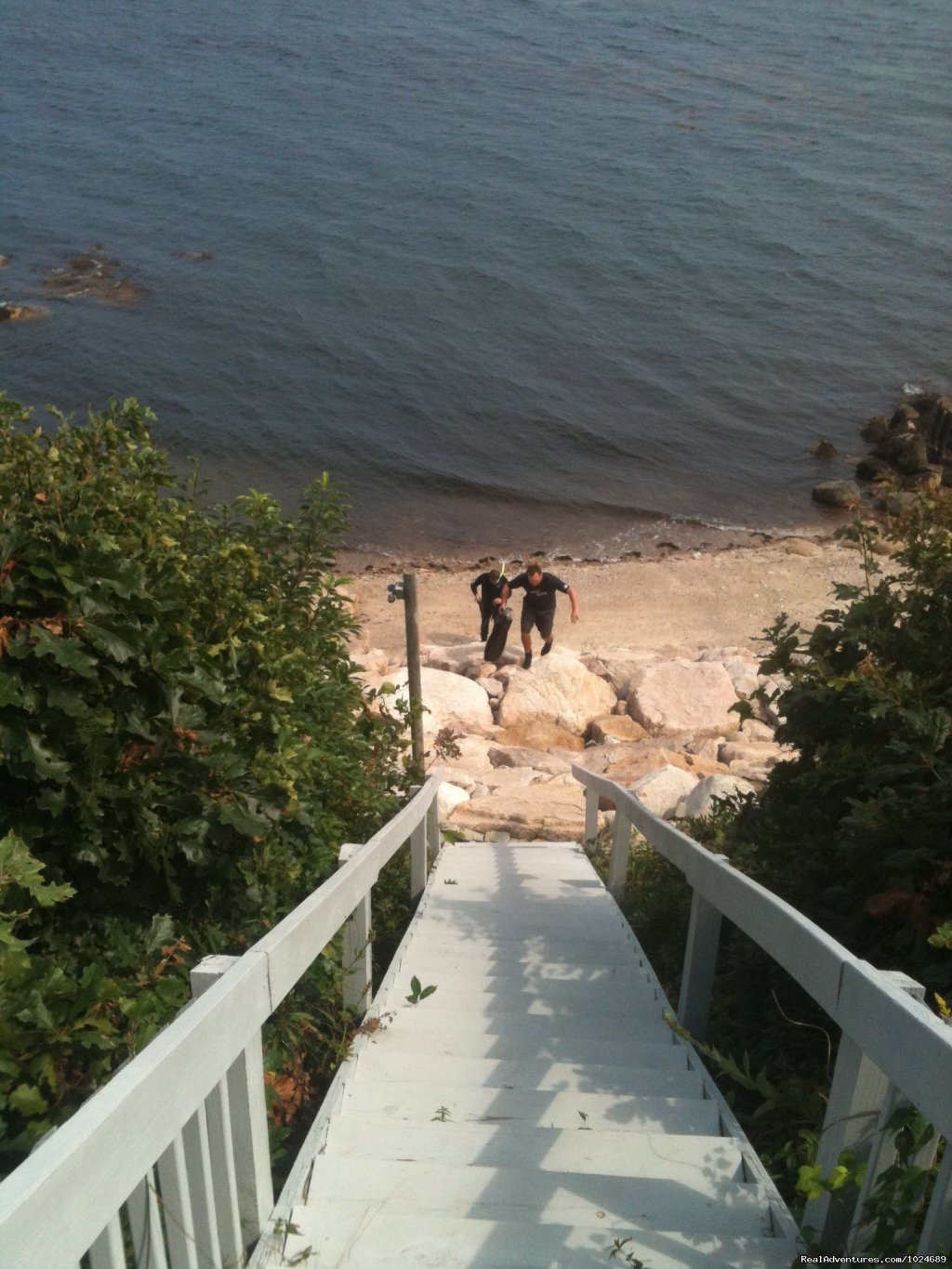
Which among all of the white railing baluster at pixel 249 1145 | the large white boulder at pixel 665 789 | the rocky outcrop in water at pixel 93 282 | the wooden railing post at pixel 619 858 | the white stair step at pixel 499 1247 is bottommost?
the large white boulder at pixel 665 789

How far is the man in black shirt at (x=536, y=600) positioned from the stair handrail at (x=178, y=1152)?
12.5m

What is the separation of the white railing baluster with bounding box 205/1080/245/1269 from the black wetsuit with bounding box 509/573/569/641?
1318 cm

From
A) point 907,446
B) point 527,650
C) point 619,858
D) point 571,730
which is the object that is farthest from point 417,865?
point 907,446

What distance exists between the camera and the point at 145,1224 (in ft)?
6.09

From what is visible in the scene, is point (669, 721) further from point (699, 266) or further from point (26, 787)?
point (699, 266)

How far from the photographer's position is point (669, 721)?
43.6 feet

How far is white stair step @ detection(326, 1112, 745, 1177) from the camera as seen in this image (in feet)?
9.07

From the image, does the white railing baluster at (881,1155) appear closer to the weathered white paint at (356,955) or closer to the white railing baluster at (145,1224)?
the white railing baluster at (145,1224)

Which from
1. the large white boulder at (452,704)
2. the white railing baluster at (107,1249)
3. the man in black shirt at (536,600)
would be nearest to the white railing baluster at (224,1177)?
the white railing baluster at (107,1249)

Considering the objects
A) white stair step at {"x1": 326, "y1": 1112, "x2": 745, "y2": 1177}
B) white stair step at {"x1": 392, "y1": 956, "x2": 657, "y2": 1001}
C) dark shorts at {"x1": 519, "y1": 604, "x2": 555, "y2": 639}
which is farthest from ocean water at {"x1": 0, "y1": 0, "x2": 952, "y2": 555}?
white stair step at {"x1": 326, "y1": 1112, "x2": 745, "y2": 1177}

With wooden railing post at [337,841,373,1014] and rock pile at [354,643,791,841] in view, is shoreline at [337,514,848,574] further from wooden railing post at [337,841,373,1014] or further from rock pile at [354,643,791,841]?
wooden railing post at [337,841,373,1014]

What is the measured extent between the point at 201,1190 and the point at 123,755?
167 centimetres

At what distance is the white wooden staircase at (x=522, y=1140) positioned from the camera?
7.80 ft

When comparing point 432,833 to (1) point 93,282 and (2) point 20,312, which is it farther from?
(1) point 93,282
